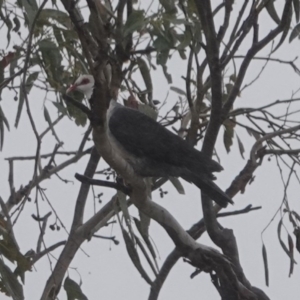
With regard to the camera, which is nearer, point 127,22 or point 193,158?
point 127,22

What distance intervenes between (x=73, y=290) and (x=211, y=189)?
607mm

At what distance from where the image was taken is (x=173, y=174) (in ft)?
11.3

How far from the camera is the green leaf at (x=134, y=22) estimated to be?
2.71 metres

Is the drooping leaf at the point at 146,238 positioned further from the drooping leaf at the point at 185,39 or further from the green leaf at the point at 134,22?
the green leaf at the point at 134,22

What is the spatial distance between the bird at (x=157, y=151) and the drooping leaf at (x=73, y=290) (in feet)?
1.52

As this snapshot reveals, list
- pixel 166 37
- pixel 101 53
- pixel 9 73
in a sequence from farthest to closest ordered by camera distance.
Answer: pixel 9 73, pixel 166 37, pixel 101 53

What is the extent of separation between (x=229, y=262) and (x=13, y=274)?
2.16 ft

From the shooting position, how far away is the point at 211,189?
3.18 metres

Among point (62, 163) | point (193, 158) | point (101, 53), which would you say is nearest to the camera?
point (101, 53)

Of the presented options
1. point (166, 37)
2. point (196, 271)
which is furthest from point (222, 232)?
point (166, 37)

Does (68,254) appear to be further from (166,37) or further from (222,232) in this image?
(166,37)

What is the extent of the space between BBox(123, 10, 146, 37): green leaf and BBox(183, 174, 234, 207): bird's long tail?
2.26ft

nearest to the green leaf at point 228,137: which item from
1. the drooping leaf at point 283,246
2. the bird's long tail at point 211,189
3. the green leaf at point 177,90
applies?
the green leaf at point 177,90

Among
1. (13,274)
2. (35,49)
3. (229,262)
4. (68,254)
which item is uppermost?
(35,49)
